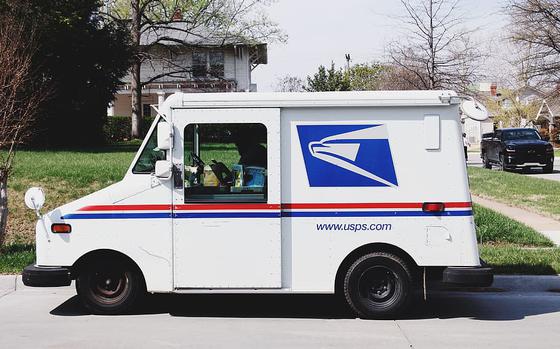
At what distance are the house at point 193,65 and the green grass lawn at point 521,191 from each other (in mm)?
22240

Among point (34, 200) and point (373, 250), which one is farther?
point (34, 200)

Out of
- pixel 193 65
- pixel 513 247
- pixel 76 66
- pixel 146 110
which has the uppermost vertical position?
pixel 193 65

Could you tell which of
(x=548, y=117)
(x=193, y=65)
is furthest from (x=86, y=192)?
(x=548, y=117)

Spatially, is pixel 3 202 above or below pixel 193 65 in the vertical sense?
below

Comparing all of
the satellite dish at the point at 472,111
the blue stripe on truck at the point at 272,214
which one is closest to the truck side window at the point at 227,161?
the blue stripe on truck at the point at 272,214

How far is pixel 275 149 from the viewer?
712cm

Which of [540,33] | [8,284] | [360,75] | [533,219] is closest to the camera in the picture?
[8,284]

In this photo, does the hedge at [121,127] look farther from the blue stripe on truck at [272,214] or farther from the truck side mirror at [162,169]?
the truck side mirror at [162,169]

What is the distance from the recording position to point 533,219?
45.6ft

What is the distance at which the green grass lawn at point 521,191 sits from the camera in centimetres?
1566

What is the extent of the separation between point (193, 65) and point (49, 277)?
133ft

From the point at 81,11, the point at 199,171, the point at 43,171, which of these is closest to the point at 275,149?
the point at 199,171

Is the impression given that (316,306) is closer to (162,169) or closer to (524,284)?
(162,169)

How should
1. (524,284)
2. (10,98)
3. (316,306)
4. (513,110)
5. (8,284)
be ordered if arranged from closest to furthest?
(316,306) < (524,284) < (8,284) < (10,98) < (513,110)
